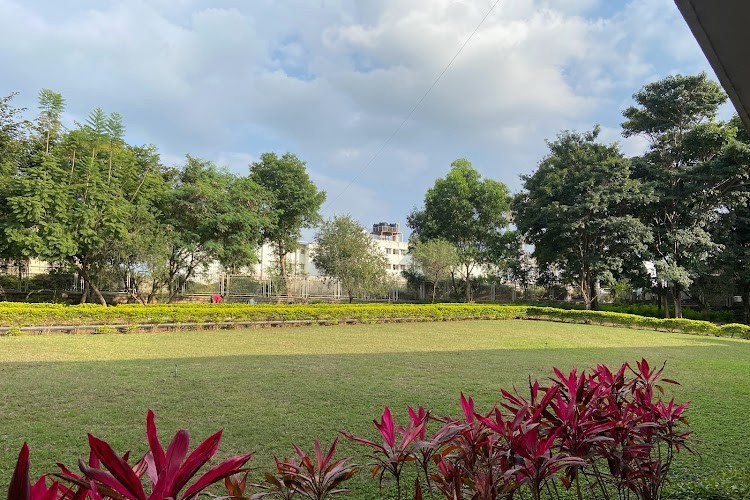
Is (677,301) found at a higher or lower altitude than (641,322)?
higher

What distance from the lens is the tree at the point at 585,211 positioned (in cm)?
1909

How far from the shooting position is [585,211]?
65.1ft

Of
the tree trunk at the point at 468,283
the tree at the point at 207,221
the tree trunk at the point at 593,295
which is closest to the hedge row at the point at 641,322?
the tree trunk at the point at 593,295

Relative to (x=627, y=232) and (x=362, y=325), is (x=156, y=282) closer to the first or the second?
(x=362, y=325)

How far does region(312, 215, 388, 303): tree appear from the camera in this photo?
20.5m

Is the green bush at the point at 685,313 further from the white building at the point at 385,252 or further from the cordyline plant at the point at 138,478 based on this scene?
the cordyline plant at the point at 138,478

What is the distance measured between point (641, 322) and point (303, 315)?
1165 centimetres

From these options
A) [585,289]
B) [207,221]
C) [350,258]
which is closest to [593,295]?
[585,289]

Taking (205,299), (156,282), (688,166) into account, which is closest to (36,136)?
(156,282)

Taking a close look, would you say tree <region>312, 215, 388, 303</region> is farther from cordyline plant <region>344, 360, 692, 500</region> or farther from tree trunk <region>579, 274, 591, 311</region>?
cordyline plant <region>344, 360, 692, 500</region>

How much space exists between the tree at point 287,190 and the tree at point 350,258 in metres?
3.69

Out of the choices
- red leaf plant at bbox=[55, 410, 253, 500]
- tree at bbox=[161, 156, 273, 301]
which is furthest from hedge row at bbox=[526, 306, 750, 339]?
red leaf plant at bbox=[55, 410, 253, 500]

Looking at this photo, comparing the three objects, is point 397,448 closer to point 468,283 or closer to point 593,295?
point 593,295

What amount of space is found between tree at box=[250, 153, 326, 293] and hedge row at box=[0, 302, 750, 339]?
10178mm
